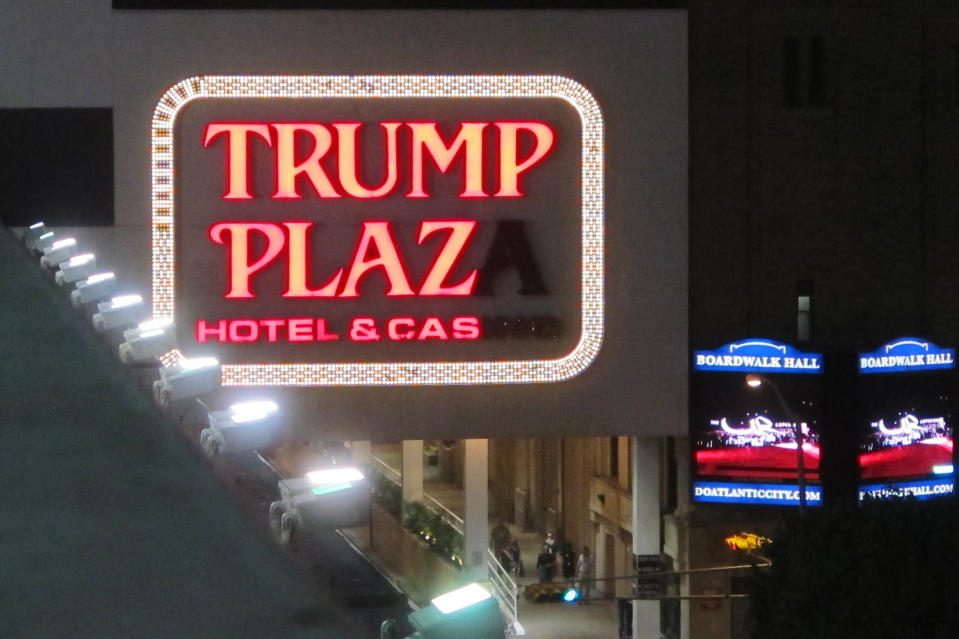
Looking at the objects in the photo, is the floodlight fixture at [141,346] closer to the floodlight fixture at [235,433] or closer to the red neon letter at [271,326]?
the floodlight fixture at [235,433]

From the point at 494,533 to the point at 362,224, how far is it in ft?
36.0

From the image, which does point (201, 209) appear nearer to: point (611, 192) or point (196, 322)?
point (196, 322)

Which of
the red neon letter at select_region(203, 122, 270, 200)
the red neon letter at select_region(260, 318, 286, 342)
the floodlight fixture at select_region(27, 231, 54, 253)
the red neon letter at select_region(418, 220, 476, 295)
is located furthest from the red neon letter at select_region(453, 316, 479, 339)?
the floodlight fixture at select_region(27, 231, 54, 253)

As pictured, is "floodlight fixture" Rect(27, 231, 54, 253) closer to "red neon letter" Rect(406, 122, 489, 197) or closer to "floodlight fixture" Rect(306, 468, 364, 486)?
"floodlight fixture" Rect(306, 468, 364, 486)

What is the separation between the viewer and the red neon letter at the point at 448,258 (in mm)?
25656

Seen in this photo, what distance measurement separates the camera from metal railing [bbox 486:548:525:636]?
93.1ft

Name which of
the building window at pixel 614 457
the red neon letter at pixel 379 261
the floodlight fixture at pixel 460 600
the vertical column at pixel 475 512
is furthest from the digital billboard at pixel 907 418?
the floodlight fixture at pixel 460 600

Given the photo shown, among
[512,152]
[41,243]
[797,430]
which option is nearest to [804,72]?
[512,152]

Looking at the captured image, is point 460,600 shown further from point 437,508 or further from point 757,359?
point 437,508

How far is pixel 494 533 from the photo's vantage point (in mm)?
33438

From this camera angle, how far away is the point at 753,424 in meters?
26.9

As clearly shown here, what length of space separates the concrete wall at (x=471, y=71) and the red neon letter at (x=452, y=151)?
1.13m

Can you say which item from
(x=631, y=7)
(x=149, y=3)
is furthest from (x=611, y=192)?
(x=149, y=3)

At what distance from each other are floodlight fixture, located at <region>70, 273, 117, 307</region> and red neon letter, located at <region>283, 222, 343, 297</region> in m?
11.8
